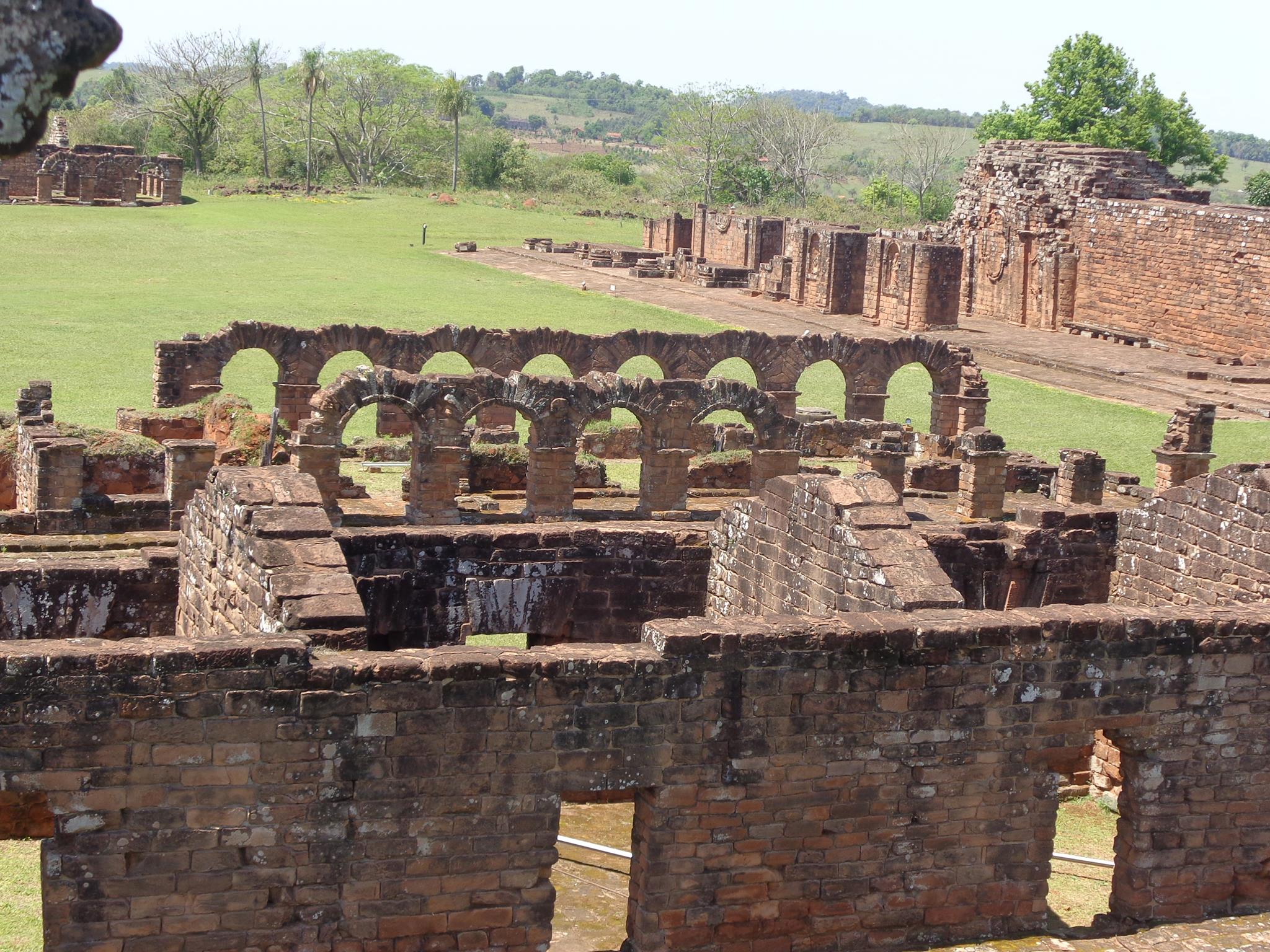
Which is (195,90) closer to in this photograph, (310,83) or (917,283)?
(310,83)

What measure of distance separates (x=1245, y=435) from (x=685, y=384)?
1248 centimetres

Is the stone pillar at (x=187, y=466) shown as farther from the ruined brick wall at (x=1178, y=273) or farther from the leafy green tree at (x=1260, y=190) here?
the leafy green tree at (x=1260, y=190)

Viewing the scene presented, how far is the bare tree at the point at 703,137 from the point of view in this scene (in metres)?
78.3

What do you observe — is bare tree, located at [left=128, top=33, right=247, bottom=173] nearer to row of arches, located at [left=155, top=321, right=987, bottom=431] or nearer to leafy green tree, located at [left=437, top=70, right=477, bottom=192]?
leafy green tree, located at [left=437, top=70, right=477, bottom=192]

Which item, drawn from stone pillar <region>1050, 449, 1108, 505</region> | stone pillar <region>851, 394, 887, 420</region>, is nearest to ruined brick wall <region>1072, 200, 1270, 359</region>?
stone pillar <region>851, 394, 887, 420</region>

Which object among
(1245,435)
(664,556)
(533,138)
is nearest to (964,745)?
(664,556)

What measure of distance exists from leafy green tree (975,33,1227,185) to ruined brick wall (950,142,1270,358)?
22151mm

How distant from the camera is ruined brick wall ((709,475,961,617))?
8.84 metres

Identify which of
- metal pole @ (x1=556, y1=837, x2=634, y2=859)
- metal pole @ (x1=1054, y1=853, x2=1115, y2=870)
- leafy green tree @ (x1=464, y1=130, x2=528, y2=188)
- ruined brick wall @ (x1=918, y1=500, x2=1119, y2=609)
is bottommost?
metal pole @ (x1=1054, y1=853, x2=1115, y2=870)

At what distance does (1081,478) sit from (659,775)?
57.5 ft

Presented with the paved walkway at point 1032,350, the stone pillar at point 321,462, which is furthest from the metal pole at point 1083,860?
the paved walkway at point 1032,350

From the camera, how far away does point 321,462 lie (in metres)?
21.1

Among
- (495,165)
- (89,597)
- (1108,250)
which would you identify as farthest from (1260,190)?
(89,597)

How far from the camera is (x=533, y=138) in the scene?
173250 mm
